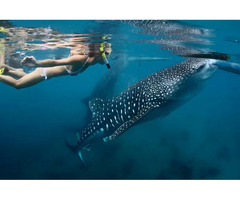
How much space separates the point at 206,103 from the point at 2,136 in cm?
4420

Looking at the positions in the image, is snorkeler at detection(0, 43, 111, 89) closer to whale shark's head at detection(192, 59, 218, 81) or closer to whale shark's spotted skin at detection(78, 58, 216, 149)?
whale shark's spotted skin at detection(78, 58, 216, 149)

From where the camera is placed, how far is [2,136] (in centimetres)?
1416

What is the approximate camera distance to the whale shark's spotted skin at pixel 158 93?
6469 millimetres

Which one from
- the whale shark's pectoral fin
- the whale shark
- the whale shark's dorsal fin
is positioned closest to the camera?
the whale shark's pectoral fin

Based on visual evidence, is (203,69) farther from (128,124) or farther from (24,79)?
(24,79)

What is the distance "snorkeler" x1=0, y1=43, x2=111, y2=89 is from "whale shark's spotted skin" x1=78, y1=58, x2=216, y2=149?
148 cm

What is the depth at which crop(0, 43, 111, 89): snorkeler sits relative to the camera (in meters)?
6.50

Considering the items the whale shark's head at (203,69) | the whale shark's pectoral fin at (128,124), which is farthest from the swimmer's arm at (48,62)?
the whale shark's head at (203,69)

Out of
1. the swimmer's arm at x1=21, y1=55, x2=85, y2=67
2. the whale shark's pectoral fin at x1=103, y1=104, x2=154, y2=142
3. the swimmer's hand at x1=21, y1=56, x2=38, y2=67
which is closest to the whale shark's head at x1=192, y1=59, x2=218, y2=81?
the whale shark's pectoral fin at x1=103, y1=104, x2=154, y2=142

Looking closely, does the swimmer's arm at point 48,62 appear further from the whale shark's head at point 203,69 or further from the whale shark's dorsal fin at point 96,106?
the whale shark's head at point 203,69

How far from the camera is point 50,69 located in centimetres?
743

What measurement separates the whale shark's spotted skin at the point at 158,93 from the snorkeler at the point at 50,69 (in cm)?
148
